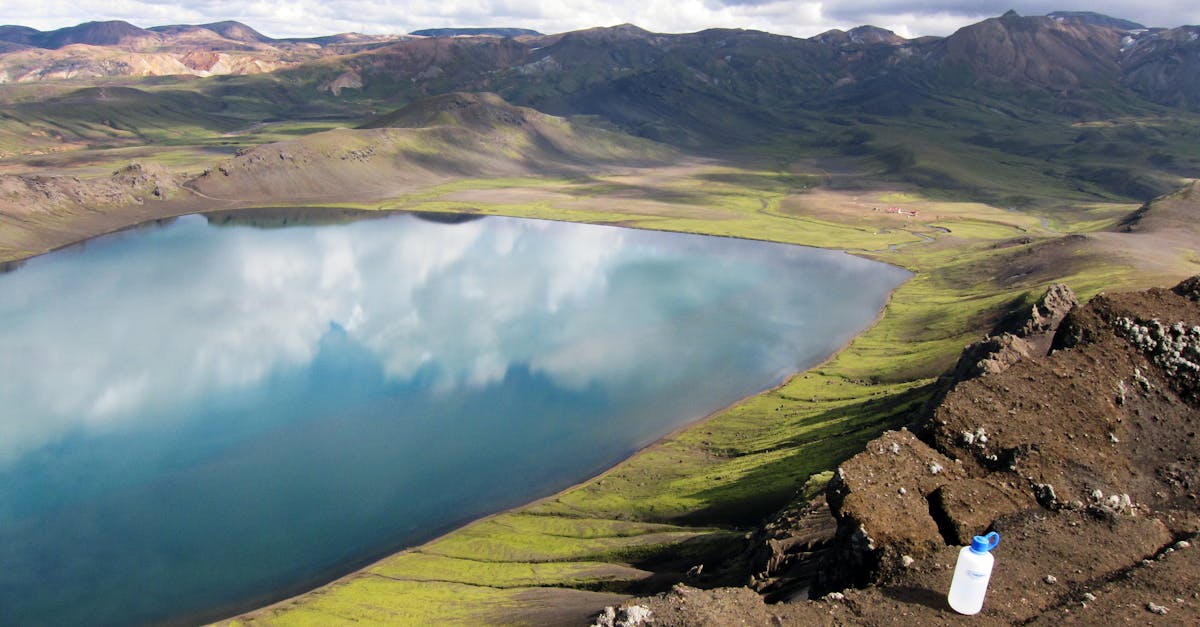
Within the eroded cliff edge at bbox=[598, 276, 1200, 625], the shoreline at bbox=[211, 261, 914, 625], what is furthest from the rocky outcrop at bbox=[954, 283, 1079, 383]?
the shoreline at bbox=[211, 261, 914, 625]

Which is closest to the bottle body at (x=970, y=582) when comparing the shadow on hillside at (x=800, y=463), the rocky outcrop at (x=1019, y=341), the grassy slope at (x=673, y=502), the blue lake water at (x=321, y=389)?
the rocky outcrop at (x=1019, y=341)

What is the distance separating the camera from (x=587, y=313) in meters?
118

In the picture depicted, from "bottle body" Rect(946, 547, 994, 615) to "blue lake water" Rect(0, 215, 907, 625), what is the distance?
49.0 metres

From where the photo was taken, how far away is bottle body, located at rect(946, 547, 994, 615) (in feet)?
61.0

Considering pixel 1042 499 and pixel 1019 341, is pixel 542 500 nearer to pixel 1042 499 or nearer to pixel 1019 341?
pixel 1019 341

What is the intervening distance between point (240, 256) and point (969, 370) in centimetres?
14690

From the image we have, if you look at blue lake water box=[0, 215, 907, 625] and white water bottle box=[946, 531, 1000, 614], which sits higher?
white water bottle box=[946, 531, 1000, 614]

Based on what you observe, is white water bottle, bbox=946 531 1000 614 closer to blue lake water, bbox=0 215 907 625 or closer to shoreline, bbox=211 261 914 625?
shoreline, bbox=211 261 914 625

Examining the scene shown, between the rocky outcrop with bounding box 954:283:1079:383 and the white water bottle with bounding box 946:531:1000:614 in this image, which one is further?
the rocky outcrop with bounding box 954:283:1079:383

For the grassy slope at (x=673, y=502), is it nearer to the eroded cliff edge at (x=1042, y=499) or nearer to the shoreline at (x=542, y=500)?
the shoreline at (x=542, y=500)

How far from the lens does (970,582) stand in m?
19.1

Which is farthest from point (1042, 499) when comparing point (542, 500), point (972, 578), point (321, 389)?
point (321, 389)

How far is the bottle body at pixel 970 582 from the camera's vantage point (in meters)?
18.6

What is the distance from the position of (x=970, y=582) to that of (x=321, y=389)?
81720 millimetres
